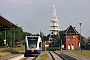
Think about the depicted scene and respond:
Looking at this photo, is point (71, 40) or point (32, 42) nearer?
point (32, 42)

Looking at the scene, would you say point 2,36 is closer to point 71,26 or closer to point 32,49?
point 71,26

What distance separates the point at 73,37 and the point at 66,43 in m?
4.48

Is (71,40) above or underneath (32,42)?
above

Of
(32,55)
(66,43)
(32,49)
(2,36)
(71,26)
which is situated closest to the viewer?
(32,49)

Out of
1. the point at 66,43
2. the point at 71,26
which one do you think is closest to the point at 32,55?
the point at 66,43

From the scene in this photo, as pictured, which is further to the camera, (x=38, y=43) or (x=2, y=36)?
(x=2, y=36)

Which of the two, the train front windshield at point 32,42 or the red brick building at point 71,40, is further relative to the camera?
the red brick building at point 71,40

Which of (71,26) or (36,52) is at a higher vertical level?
(71,26)

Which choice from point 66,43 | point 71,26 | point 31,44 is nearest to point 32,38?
point 31,44

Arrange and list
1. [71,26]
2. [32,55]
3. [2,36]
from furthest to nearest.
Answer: [71,26]
[2,36]
[32,55]

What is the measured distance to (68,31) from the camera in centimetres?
12469

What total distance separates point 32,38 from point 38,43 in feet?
4.50

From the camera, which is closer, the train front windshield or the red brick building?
the train front windshield

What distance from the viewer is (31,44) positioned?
1848 inches
